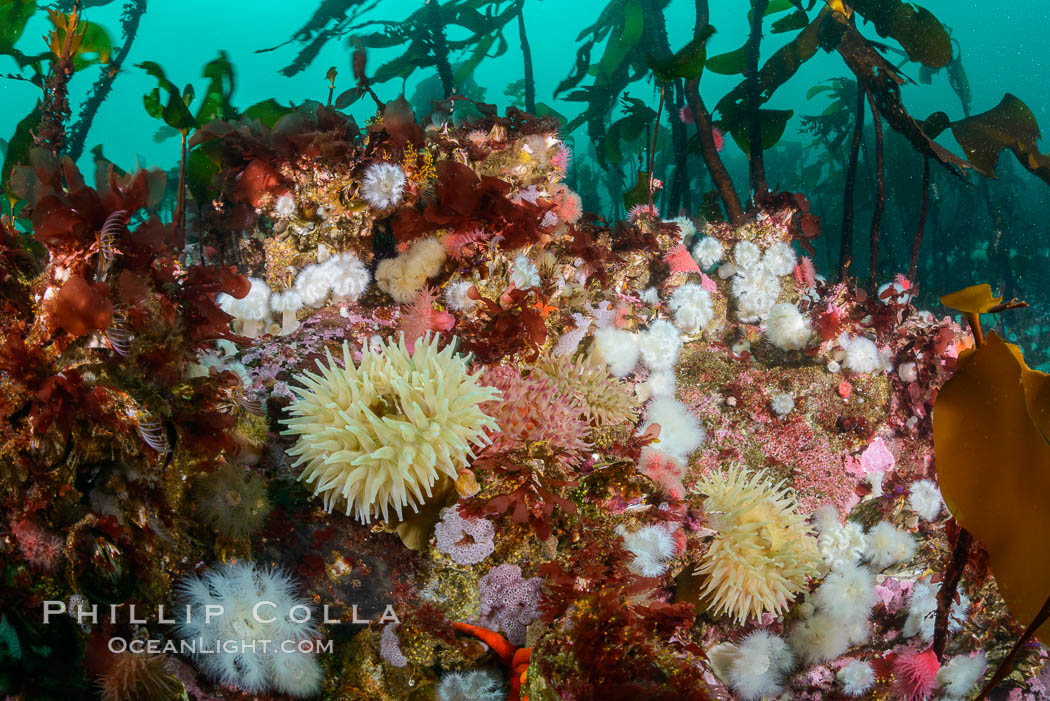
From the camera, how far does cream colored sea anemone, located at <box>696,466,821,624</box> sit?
2.68 meters

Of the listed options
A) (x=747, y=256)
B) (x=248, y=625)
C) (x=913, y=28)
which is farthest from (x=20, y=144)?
(x=913, y=28)

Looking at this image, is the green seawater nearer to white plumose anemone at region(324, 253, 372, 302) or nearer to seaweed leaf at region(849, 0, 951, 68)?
seaweed leaf at region(849, 0, 951, 68)

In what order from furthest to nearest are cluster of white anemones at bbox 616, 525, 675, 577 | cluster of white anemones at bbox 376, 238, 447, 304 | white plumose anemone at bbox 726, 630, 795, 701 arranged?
cluster of white anemones at bbox 376, 238, 447, 304, white plumose anemone at bbox 726, 630, 795, 701, cluster of white anemones at bbox 616, 525, 675, 577

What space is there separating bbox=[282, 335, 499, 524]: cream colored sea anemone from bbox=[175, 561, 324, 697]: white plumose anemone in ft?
1.45

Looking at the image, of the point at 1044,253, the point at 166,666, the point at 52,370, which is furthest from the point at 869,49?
the point at 1044,253

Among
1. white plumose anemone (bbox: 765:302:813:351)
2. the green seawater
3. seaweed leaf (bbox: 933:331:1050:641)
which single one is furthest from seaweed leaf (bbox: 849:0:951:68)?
seaweed leaf (bbox: 933:331:1050:641)

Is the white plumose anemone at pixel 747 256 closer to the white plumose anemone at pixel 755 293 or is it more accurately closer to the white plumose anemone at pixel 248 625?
the white plumose anemone at pixel 755 293

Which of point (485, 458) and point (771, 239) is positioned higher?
point (771, 239)

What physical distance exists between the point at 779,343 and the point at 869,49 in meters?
3.49

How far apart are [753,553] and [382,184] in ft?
10.3

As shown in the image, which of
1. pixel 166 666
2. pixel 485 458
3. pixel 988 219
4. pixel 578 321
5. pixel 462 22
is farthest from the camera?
pixel 988 219

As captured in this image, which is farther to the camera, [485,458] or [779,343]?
[779,343]

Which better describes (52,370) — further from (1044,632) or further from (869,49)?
(869,49)

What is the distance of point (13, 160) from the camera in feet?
14.8
